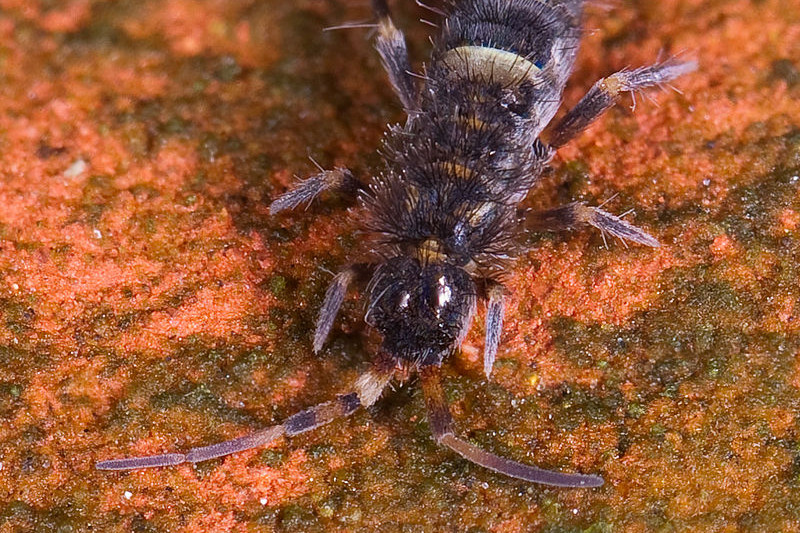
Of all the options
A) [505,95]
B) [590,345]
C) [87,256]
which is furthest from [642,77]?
[87,256]

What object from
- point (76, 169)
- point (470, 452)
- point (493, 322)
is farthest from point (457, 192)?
point (76, 169)

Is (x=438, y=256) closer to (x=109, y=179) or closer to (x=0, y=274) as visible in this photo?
(x=109, y=179)

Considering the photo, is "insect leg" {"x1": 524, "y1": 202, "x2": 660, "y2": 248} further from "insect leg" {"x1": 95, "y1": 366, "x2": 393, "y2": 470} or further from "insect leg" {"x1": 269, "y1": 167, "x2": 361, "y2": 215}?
"insect leg" {"x1": 95, "y1": 366, "x2": 393, "y2": 470}

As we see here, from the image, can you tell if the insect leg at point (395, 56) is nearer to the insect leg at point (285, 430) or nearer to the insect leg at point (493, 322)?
the insect leg at point (493, 322)

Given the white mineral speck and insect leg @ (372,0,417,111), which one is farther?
insect leg @ (372,0,417,111)

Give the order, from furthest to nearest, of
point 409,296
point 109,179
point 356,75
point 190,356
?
point 356,75
point 109,179
point 190,356
point 409,296

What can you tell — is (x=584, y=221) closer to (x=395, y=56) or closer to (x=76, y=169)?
(x=395, y=56)

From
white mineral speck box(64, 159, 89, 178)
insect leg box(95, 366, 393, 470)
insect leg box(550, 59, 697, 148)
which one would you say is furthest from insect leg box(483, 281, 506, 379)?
white mineral speck box(64, 159, 89, 178)

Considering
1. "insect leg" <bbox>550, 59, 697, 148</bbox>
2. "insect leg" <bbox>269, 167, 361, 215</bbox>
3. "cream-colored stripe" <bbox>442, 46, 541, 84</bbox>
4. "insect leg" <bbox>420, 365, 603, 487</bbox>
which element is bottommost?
"insect leg" <bbox>420, 365, 603, 487</bbox>
